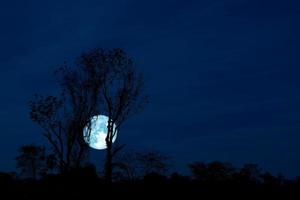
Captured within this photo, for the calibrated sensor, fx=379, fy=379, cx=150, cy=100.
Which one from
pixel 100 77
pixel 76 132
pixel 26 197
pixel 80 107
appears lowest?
pixel 26 197

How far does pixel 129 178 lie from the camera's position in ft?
104

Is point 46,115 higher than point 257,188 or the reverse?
higher

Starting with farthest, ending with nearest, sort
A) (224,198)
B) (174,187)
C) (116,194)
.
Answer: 1. (174,187)
2. (116,194)
3. (224,198)

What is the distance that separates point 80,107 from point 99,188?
42.4 feet

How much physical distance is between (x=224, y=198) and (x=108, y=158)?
14393 millimetres

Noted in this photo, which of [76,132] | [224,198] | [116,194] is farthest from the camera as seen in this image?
[76,132]

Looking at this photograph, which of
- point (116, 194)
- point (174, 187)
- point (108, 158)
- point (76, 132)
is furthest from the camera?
point (76, 132)

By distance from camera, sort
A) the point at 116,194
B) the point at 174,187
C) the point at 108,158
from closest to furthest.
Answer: the point at 116,194 → the point at 174,187 → the point at 108,158

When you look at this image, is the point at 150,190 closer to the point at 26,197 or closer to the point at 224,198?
the point at 224,198

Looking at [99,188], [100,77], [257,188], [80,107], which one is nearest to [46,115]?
[80,107]

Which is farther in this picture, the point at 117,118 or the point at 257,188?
the point at 117,118

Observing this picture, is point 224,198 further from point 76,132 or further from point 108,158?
point 76,132

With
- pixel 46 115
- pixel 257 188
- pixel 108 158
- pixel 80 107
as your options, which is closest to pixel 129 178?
pixel 108 158

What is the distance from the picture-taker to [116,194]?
2012 centimetres
